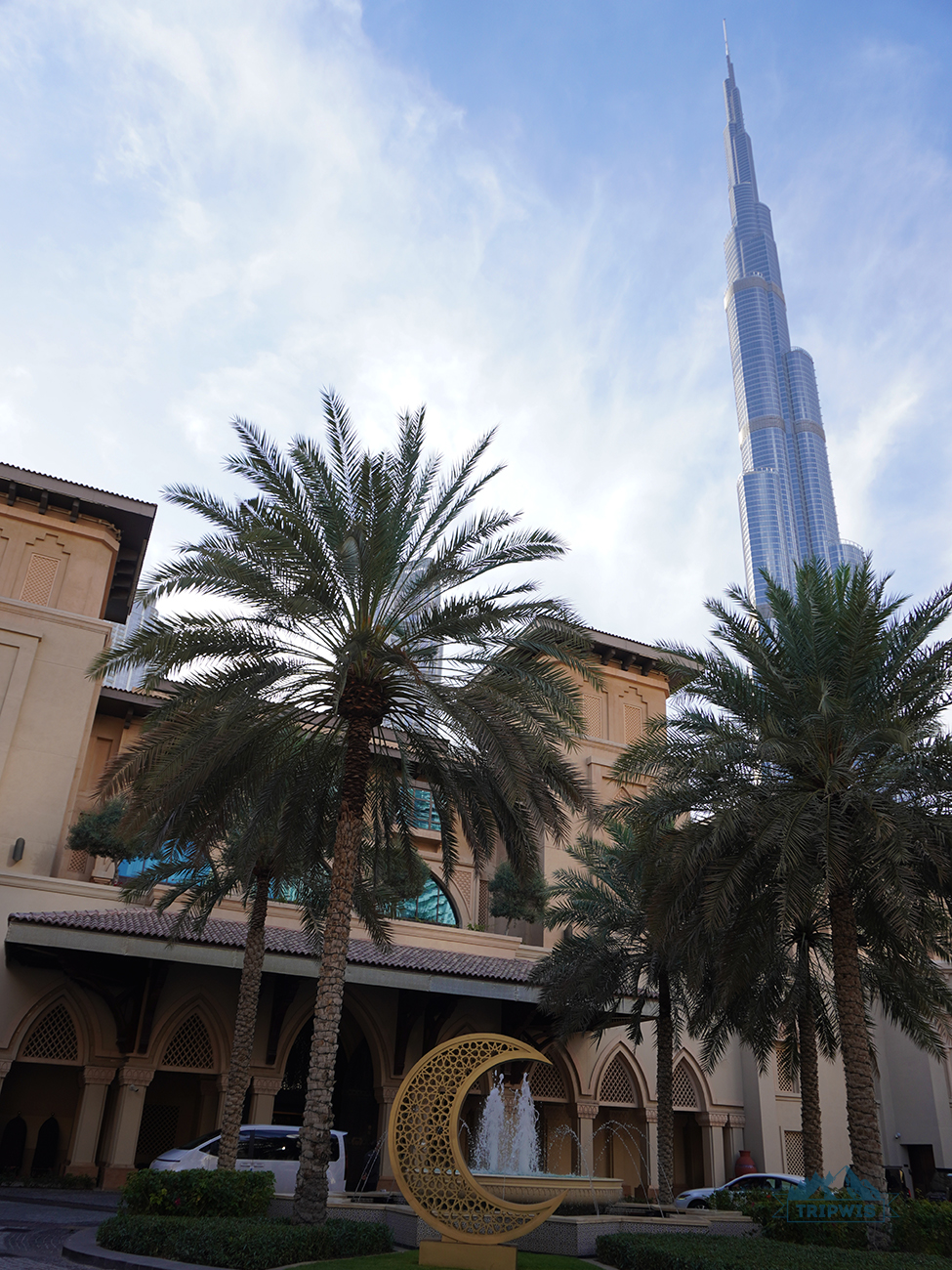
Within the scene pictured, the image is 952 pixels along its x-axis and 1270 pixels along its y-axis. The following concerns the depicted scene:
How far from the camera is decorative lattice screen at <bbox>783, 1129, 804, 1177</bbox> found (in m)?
27.2

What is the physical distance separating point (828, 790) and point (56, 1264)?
10.6 m

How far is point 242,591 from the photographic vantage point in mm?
13352

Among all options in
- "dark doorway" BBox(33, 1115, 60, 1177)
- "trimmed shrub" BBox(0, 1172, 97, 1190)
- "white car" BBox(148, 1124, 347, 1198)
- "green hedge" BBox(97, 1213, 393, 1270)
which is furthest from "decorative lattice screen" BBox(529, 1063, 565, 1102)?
"green hedge" BBox(97, 1213, 393, 1270)

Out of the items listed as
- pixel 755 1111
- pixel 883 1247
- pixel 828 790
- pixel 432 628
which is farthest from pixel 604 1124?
pixel 432 628

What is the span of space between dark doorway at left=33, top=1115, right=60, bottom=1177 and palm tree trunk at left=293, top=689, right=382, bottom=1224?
1315 cm

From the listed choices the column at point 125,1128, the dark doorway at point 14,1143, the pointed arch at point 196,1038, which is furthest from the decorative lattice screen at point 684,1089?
the dark doorway at point 14,1143

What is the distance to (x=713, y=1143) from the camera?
88.3 feet

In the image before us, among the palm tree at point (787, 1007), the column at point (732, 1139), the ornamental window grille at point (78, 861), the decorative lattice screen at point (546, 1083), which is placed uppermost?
the ornamental window grille at point (78, 861)

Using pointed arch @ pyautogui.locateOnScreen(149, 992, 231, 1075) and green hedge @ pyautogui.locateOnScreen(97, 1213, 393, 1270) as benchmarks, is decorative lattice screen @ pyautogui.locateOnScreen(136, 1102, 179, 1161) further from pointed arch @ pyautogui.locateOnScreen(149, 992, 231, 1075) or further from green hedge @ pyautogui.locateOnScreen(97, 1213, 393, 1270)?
green hedge @ pyautogui.locateOnScreen(97, 1213, 393, 1270)

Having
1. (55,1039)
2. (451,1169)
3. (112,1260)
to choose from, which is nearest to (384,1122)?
(55,1039)

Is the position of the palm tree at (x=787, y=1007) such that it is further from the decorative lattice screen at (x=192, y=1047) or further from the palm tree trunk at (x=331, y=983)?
the decorative lattice screen at (x=192, y=1047)

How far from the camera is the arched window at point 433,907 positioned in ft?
90.0

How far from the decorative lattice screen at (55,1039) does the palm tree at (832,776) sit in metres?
13.0

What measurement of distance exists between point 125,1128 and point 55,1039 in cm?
228
